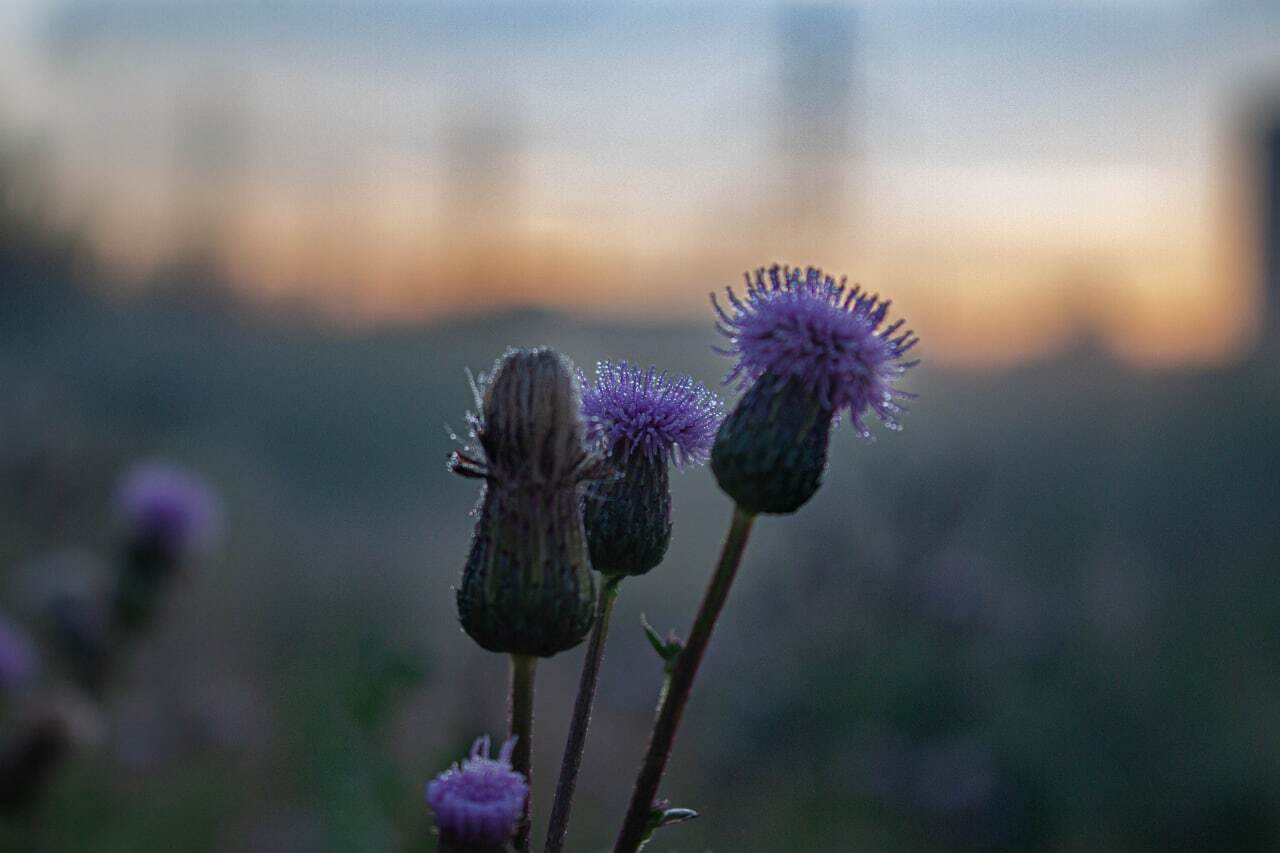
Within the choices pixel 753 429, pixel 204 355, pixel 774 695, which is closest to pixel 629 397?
pixel 753 429

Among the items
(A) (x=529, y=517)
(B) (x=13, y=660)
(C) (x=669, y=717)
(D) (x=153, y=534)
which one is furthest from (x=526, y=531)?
(D) (x=153, y=534)

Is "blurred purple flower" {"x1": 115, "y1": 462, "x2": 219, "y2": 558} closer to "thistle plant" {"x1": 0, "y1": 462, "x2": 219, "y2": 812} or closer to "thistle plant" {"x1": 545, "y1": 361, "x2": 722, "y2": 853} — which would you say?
"thistle plant" {"x1": 0, "y1": 462, "x2": 219, "y2": 812}

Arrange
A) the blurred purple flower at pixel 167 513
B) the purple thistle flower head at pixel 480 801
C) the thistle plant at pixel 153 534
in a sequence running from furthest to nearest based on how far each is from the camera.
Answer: the blurred purple flower at pixel 167 513
the thistle plant at pixel 153 534
the purple thistle flower head at pixel 480 801

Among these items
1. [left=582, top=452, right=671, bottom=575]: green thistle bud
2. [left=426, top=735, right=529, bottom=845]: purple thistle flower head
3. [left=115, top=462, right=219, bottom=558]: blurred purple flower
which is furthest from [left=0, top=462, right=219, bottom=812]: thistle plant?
[left=426, top=735, right=529, bottom=845]: purple thistle flower head

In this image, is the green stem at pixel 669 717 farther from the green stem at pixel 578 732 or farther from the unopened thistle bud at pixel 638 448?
the unopened thistle bud at pixel 638 448

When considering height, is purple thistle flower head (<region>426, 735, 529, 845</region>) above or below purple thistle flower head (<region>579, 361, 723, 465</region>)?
below

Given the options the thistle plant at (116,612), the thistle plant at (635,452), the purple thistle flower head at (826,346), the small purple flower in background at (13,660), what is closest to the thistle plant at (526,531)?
the thistle plant at (635,452)

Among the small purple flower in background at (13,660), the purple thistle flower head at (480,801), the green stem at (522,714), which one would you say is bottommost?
the small purple flower in background at (13,660)
